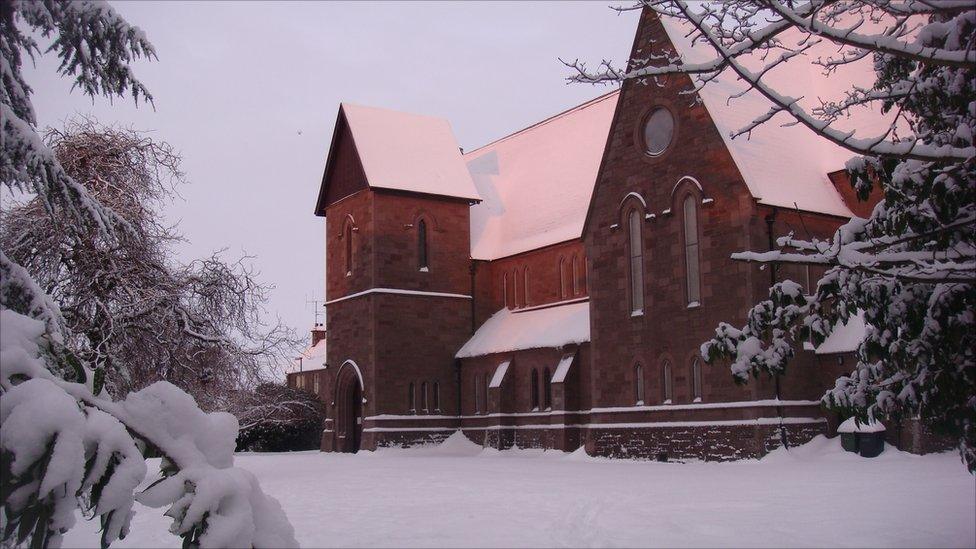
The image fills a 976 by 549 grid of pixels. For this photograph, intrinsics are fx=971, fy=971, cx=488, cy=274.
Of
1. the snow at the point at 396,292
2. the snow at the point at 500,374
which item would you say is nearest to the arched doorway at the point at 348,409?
the snow at the point at 396,292

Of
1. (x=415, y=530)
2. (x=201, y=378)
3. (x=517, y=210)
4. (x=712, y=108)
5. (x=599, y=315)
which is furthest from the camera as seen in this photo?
(x=517, y=210)

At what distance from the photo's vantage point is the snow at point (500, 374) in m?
38.0

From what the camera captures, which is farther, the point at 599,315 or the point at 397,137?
the point at 397,137

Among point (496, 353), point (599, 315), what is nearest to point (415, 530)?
point (599, 315)

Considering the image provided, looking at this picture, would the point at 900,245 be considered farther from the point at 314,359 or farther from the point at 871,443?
the point at 314,359

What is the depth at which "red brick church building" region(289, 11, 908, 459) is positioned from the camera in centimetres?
2866

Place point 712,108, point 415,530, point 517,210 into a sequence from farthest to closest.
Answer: point 517,210, point 712,108, point 415,530

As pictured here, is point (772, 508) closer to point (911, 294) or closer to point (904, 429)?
point (911, 294)

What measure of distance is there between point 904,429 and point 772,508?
12.2 metres

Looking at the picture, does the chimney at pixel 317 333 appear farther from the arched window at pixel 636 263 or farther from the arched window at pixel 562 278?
the arched window at pixel 636 263

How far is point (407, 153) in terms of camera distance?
142ft

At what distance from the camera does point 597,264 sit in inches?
1309

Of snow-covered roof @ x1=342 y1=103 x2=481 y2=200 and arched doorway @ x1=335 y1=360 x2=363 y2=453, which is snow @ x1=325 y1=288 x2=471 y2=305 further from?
snow-covered roof @ x1=342 y1=103 x2=481 y2=200

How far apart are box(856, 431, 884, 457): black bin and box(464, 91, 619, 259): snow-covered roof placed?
51.6ft
